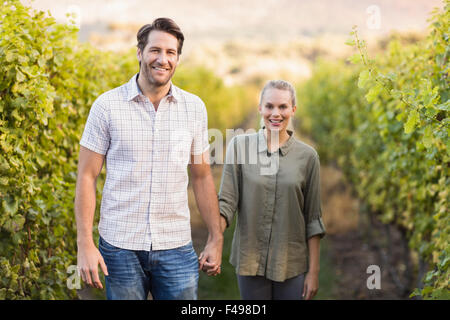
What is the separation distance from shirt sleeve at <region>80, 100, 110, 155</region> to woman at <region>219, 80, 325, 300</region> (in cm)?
87

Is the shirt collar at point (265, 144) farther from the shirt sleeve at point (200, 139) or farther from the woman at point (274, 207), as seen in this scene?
the shirt sleeve at point (200, 139)

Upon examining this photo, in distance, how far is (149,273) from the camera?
248 cm

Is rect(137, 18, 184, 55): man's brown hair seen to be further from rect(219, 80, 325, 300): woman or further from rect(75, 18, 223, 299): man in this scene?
rect(219, 80, 325, 300): woman

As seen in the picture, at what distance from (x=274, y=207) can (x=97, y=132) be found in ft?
3.92

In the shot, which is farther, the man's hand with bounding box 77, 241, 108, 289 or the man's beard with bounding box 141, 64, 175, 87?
the man's beard with bounding box 141, 64, 175, 87

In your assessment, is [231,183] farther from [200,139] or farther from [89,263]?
[89,263]

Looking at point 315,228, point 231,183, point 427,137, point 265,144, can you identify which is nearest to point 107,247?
point 231,183

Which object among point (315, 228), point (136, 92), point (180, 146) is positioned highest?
point (136, 92)

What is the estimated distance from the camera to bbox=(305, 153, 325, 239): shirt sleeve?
9.79 ft

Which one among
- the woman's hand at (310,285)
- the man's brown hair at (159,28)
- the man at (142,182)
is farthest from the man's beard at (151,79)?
the woman's hand at (310,285)

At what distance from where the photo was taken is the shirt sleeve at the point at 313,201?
117 inches

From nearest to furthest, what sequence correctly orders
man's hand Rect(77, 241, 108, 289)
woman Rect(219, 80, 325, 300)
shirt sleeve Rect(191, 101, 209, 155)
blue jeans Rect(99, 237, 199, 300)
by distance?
man's hand Rect(77, 241, 108, 289) → blue jeans Rect(99, 237, 199, 300) → shirt sleeve Rect(191, 101, 209, 155) → woman Rect(219, 80, 325, 300)

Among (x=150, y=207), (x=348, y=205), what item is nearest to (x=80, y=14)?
(x=150, y=207)

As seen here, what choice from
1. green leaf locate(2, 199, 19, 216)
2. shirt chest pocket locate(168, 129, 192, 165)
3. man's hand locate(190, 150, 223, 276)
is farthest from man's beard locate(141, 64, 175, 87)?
green leaf locate(2, 199, 19, 216)
